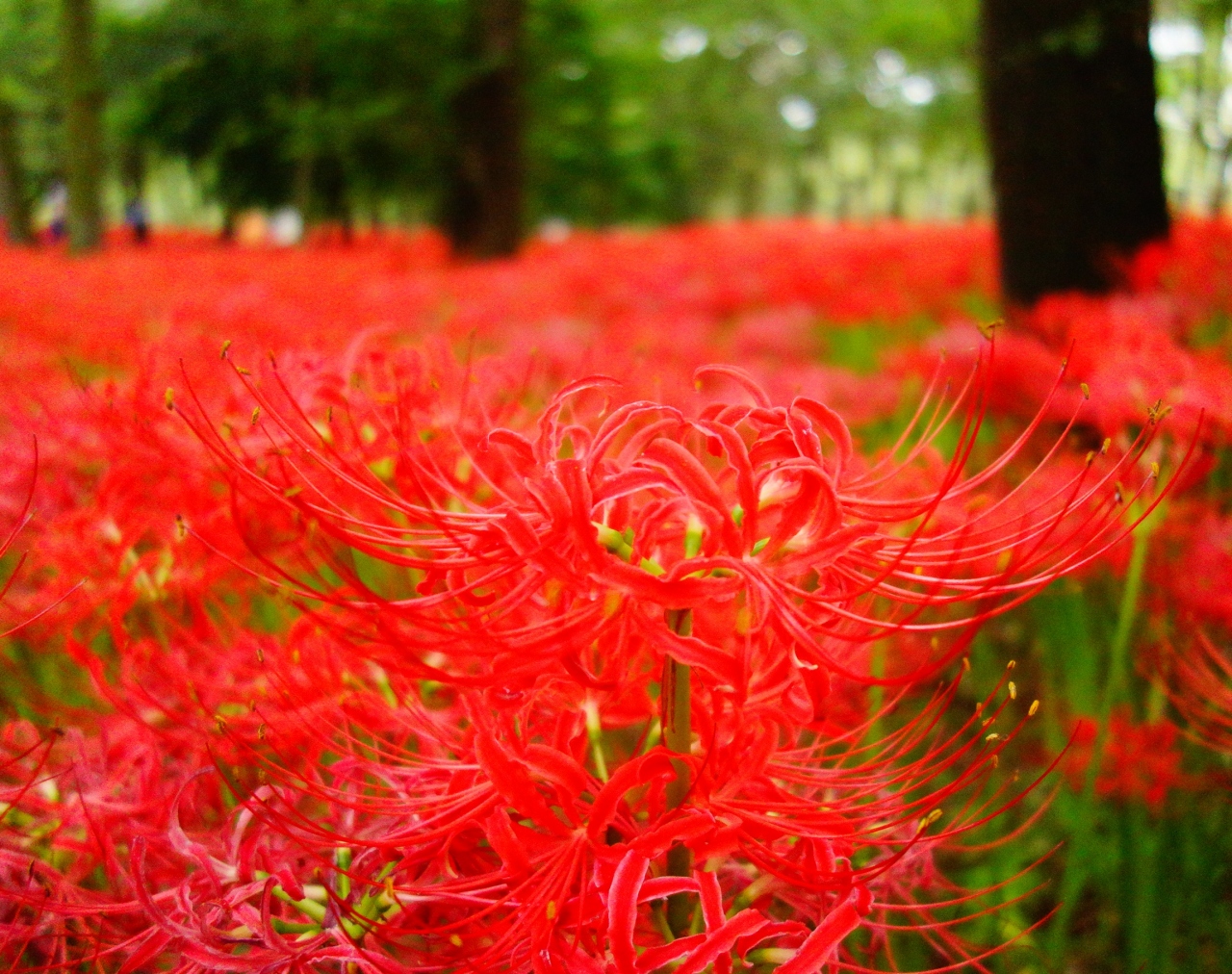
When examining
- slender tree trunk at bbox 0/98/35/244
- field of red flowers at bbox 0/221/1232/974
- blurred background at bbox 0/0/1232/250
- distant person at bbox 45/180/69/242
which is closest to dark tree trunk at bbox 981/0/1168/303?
blurred background at bbox 0/0/1232/250

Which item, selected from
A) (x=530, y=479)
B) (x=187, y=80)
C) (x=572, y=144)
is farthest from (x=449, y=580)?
(x=572, y=144)

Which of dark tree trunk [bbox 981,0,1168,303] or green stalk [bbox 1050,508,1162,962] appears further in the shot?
dark tree trunk [bbox 981,0,1168,303]

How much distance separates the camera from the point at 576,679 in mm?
604

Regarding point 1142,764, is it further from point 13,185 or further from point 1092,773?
point 13,185

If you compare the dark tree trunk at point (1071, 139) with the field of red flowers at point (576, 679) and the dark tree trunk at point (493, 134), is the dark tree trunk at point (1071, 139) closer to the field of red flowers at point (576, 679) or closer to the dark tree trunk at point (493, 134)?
the field of red flowers at point (576, 679)

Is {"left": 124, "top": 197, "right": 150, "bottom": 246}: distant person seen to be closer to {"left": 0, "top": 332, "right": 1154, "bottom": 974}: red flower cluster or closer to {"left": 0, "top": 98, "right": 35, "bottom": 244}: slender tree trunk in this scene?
{"left": 0, "top": 98, "right": 35, "bottom": 244}: slender tree trunk

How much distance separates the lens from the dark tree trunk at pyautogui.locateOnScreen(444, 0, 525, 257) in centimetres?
866

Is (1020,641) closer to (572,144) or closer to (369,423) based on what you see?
(369,423)

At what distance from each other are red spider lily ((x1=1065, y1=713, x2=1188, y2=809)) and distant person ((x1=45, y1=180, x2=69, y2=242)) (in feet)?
25.5

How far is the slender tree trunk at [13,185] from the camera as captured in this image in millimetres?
6234

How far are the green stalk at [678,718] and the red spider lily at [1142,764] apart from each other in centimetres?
86

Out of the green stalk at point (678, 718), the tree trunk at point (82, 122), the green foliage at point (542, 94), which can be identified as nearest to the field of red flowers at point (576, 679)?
the green stalk at point (678, 718)

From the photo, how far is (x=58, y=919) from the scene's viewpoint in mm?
786

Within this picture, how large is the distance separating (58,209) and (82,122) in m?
2.63
